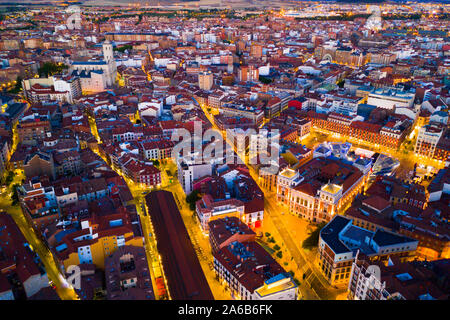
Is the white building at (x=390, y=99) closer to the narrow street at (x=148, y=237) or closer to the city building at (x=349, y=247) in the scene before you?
the city building at (x=349, y=247)

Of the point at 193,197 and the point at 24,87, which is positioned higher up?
the point at 24,87

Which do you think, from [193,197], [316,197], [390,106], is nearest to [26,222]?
[193,197]

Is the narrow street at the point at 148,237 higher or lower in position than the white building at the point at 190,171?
lower

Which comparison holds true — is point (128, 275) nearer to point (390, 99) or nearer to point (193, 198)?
point (193, 198)

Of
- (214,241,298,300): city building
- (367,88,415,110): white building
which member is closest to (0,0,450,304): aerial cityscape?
(214,241,298,300): city building

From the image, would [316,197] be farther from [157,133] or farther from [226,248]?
[157,133]

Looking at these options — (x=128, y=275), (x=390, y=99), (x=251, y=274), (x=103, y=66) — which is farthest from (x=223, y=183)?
(x=103, y=66)

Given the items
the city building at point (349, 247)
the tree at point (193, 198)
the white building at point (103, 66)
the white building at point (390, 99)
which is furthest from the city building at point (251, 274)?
the white building at point (103, 66)
